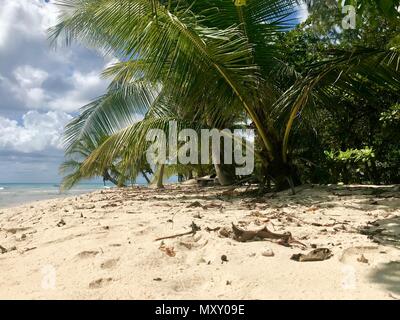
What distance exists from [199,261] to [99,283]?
1.65ft

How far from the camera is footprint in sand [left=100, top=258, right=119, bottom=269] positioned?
1.88m

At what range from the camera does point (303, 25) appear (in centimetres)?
761

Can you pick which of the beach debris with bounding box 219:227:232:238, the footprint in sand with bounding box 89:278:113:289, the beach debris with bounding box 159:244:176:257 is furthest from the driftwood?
the footprint in sand with bounding box 89:278:113:289

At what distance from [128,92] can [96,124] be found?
0.98 m

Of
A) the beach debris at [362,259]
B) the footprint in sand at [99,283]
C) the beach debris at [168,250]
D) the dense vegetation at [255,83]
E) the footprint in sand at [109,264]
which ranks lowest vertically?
the footprint in sand at [99,283]

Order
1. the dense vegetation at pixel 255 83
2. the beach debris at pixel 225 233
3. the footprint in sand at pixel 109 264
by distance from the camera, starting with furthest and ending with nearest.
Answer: the dense vegetation at pixel 255 83 < the beach debris at pixel 225 233 < the footprint in sand at pixel 109 264

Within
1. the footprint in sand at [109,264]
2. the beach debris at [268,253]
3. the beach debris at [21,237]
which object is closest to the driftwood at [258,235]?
the beach debris at [268,253]

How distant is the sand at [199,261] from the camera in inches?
60.9

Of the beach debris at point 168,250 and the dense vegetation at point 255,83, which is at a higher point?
the dense vegetation at point 255,83

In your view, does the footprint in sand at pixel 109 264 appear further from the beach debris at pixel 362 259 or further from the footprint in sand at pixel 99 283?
the beach debris at pixel 362 259

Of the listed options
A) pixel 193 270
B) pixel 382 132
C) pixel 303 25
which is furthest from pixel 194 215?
pixel 303 25

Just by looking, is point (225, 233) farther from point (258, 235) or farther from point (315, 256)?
point (315, 256)

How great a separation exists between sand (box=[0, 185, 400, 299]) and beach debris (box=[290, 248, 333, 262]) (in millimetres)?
37

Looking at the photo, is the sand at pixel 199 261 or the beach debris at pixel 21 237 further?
the beach debris at pixel 21 237
